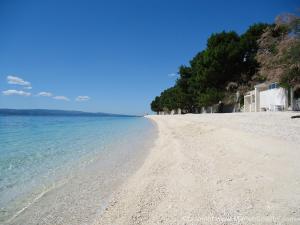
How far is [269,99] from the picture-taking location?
22094 mm

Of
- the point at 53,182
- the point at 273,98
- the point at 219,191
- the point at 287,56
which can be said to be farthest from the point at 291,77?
the point at 53,182

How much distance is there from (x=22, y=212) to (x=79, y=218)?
94 cm

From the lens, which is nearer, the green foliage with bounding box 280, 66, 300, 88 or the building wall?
the green foliage with bounding box 280, 66, 300, 88

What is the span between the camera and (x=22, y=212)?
358cm

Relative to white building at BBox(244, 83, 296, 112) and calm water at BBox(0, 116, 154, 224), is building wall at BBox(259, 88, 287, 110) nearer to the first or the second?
white building at BBox(244, 83, 296, 112)

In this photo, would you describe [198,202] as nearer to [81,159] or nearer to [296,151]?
[296,151]

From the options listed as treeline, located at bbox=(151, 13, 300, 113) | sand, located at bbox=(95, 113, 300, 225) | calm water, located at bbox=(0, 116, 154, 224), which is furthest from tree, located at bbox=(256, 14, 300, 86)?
treeline, located at bbox=(151, 13, 300, 113)

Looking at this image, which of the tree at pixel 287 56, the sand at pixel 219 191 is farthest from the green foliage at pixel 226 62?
the sand at pixel 219 191

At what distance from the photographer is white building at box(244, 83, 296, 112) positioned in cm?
1967

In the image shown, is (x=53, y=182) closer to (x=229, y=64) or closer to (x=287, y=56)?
(x=287, y=56)

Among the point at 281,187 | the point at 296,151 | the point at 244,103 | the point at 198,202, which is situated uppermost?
the point at 244,103

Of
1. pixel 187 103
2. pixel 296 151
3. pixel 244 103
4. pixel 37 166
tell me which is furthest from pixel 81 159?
pixel 187 103

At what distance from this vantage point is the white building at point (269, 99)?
1967cm

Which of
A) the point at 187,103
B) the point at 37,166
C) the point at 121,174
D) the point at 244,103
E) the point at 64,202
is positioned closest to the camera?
the point at 64,202
